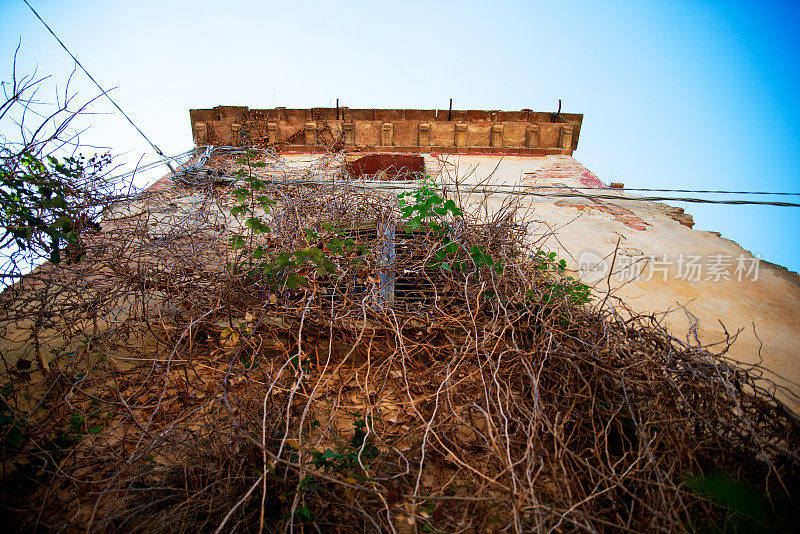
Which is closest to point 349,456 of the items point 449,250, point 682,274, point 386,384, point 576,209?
point 386,384

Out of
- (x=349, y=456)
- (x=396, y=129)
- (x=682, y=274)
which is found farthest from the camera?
(x=396, y=129)

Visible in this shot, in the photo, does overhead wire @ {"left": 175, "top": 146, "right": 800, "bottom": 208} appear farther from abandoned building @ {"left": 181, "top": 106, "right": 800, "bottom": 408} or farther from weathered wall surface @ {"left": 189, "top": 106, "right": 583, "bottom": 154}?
weathered wall surface @ {"left": 189, "top": 106, "right": 583, "bottom": 154}

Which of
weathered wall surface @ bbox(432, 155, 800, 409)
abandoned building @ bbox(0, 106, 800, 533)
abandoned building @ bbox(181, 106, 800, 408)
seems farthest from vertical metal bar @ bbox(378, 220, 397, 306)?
abandoned building @ bbox(181, 106, 800, 408)

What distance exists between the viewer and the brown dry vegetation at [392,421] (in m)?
2.06

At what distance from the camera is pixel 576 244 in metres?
5.27

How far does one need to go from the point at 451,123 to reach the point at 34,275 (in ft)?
28.4

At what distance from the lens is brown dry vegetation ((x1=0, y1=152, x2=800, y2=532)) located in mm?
2064

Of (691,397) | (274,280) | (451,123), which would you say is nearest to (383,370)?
(274,280)

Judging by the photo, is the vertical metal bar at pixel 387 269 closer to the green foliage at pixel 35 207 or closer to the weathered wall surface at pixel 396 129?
the green foliage at pixel 35 207

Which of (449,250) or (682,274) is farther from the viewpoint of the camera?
(682,274)

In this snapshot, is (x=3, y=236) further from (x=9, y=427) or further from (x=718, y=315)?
(x=718, y=315)

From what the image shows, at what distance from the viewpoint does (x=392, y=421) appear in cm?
279

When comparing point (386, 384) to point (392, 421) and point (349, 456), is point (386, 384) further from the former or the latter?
point (349, 456)

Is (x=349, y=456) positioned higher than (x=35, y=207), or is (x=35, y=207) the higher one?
(x=35, y=207)
